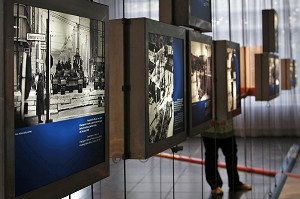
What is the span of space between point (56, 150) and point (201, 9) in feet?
8.21

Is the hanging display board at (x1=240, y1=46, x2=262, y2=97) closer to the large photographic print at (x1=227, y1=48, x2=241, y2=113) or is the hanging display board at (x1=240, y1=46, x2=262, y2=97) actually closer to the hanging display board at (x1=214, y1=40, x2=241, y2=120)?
the large photographic print at (x1=227, y1=48, x2=241, y2=113)

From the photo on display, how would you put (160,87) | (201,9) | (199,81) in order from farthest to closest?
(201,9) < (199,81) < (160,87)

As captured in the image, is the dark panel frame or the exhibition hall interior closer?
the exhibition hall interior

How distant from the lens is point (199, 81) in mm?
4066

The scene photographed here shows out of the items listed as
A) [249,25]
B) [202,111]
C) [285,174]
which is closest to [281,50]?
[285,174]

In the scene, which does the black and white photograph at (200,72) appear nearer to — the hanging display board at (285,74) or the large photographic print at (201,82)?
the large photographic print at (201,82)

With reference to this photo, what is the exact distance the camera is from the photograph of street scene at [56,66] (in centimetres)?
173

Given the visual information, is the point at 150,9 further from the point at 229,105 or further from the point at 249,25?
the point at 249,25

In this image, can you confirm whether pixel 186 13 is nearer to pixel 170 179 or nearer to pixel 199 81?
pixel 199 81

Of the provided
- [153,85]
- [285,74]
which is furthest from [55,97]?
[285,74]

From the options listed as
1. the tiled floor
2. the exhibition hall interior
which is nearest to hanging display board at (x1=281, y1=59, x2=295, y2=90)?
the tiled floor

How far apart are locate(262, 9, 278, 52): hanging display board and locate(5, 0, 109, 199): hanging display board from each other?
5999 mm

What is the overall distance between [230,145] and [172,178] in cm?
239

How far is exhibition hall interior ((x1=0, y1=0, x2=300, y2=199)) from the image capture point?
175 centimetres
